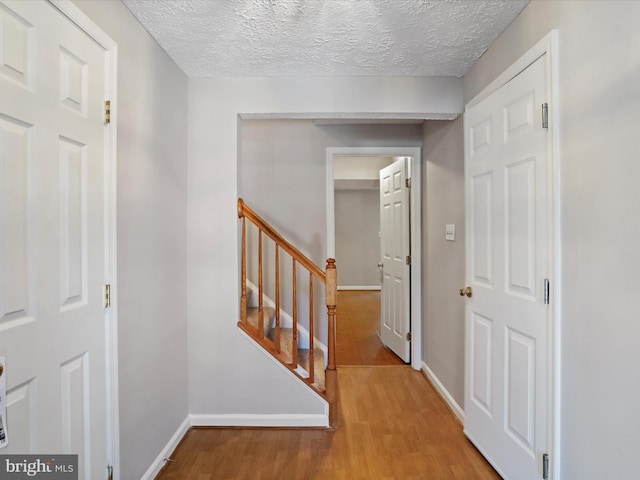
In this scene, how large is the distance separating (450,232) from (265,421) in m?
1.86

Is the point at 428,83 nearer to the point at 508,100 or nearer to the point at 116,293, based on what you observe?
the point at 508,100

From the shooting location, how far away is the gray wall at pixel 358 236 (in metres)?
7.75

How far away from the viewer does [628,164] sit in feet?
3.39

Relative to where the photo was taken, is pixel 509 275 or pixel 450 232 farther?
pixel 450 232

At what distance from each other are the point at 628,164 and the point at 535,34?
80cm

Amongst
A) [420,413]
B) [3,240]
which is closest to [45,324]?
[3,240]

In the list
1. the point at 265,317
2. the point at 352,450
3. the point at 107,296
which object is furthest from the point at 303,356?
the point at 107,296

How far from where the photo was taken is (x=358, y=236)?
25.6ft

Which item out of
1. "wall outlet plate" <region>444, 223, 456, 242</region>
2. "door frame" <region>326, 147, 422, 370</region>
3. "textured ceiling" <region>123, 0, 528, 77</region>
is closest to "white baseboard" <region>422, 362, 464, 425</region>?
"door frame" <region>326, 147, 422, 370</region>

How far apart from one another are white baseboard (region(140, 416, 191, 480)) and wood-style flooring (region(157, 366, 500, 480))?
38 mm

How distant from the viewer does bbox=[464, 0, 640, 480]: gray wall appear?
1.02 meters

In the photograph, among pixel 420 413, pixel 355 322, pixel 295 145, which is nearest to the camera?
pixel 420 413

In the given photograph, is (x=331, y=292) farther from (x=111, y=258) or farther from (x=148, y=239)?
(x=111, y=258)

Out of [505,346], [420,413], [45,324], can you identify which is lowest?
[420,413]
